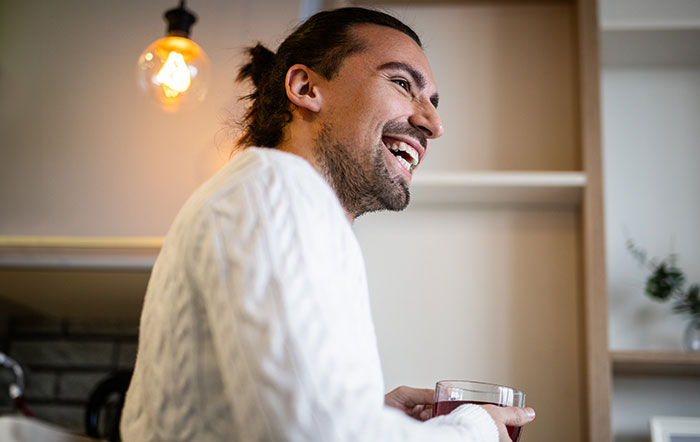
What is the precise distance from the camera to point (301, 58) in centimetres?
121

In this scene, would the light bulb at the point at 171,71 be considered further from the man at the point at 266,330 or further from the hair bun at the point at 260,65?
the man at the point at 266,330

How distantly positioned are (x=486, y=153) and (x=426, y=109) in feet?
3.13

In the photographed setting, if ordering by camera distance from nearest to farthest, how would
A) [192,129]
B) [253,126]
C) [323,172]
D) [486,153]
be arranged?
[323,172] < [253,126] < [192,129] < [486,153]

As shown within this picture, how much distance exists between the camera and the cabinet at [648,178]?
1.82m

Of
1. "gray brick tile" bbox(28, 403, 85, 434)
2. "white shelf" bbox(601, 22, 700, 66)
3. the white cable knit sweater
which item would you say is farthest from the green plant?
"gray brick tile" bbox(28, 403, 85, 434)

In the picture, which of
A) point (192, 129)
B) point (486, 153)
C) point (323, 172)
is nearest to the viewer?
point (323, 172)

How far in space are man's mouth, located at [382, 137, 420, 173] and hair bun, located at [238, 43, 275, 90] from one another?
349 mm

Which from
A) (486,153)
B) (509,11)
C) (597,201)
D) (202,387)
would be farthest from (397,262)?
(202,387)

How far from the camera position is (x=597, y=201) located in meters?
1.75

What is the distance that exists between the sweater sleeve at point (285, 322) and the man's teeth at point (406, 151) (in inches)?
17.1

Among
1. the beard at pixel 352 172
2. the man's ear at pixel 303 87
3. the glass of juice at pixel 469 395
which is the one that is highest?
the man's ear at pixel 303 87

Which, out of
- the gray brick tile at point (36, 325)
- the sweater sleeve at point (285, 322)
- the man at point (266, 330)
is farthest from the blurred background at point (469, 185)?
the sweater sleeve at point (285, 322)

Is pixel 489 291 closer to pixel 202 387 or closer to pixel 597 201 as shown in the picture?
pixel 597 201

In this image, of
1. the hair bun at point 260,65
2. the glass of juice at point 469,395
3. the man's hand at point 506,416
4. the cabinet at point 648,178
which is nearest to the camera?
the man's hand at point 506,416
